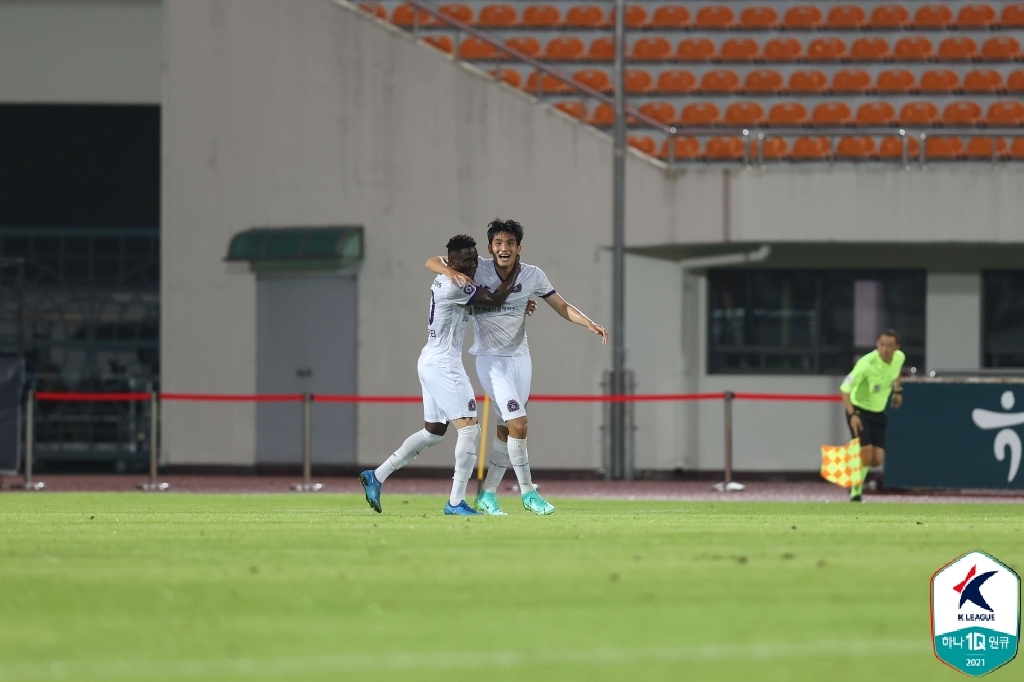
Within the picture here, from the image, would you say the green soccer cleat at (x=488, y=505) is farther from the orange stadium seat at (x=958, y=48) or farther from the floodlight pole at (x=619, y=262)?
the orange stadium seat at (x=958, y=48)

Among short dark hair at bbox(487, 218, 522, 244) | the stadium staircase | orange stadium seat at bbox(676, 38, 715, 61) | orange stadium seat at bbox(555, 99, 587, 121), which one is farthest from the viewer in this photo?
orange stadium seat at bbox(676, 38, 715, 61)

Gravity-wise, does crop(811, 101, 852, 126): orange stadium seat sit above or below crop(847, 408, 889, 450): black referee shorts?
above

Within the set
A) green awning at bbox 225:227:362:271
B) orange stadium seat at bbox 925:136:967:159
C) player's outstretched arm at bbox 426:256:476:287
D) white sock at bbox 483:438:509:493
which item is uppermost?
orange stadium seat at bbox 925:136:967:159

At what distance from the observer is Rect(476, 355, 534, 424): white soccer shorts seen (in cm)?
1260

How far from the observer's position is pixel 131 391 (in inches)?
987

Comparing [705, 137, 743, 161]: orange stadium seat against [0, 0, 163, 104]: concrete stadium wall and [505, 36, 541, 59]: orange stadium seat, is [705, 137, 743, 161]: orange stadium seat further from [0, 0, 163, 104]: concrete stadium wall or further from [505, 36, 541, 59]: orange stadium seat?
[0, 0, 163, 104]: concrete stadium wall

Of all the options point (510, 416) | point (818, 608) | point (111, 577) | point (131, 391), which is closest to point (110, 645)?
point (111, 577)

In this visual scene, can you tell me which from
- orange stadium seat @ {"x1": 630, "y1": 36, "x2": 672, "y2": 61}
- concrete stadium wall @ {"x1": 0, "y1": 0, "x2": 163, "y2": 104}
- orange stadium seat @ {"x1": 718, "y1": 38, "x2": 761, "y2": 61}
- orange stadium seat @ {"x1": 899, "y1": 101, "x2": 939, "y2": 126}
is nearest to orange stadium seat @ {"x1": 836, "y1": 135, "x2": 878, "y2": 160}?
orange stadium seat @ {"x1": 899, "y1": 101, "x2": 939, "y2": 126}

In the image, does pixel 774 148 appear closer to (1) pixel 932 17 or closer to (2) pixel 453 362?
(1) pixel 932 17

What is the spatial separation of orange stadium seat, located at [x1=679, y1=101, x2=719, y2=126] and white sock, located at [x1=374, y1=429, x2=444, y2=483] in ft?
41.5

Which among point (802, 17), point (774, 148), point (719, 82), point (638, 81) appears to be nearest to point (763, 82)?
point (719, 82)

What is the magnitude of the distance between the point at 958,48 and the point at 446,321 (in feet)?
49.1

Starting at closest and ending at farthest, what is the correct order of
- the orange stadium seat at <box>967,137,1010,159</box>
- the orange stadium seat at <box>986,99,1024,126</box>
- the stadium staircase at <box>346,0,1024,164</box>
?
the orange stadium seat at <box>967,137,1010,159</box> < the stadium staircase at <box>346,0,1024,164</box> < the orange stadium seat at <box>986,99,1024,126</box>

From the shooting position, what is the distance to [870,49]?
24938mm
